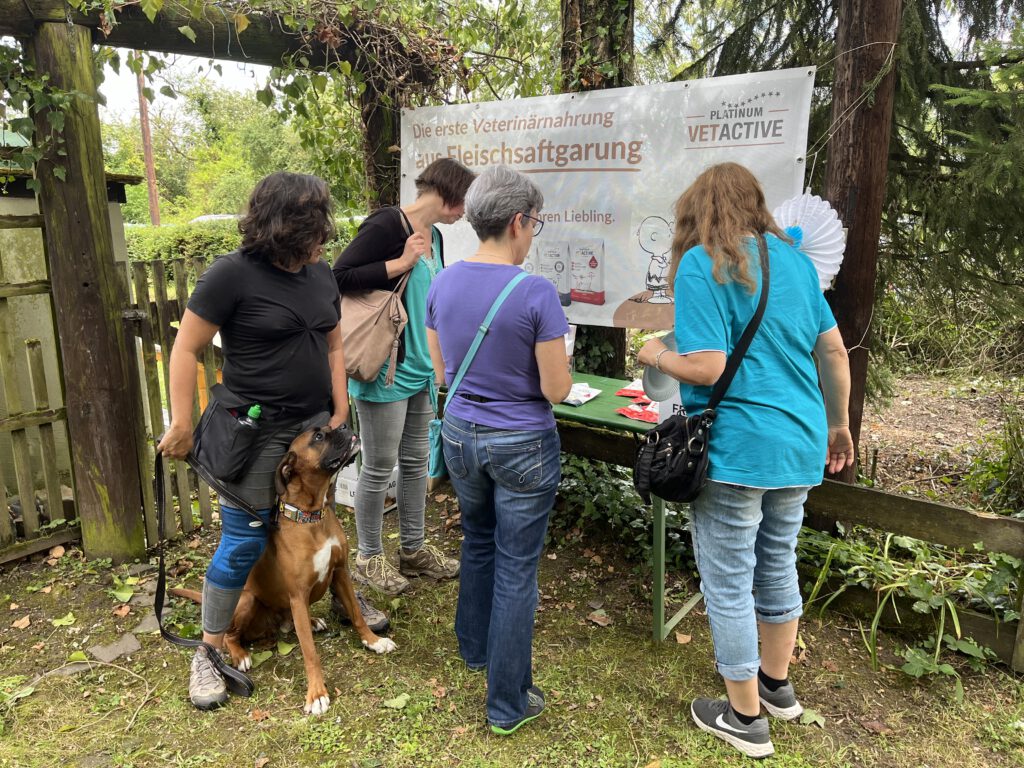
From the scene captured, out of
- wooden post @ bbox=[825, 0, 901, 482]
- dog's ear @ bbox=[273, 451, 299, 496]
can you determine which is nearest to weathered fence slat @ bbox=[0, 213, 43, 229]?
dog's ear @ bbox=[273, 451, 299, 496]

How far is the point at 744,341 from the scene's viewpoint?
2025mm

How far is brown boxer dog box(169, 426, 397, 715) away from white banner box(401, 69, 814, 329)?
1600 mm

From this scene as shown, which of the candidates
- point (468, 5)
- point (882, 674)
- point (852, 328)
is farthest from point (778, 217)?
point (468, 5)

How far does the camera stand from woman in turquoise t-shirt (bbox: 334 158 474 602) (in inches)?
118

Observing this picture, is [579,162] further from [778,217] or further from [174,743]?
[174,743]

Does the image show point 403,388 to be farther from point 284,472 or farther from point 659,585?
point 659,585

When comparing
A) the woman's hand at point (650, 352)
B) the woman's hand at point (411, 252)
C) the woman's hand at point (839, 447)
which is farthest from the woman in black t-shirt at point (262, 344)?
the woman's hand at point (839, 447)

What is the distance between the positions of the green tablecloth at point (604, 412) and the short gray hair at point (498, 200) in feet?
3.80

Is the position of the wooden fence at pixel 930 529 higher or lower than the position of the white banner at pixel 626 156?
lower

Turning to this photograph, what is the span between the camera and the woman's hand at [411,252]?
3029 millimetres

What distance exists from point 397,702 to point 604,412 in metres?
1.46

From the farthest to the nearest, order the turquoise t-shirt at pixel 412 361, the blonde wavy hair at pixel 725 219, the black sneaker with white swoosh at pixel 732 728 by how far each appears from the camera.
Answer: the turquoise t-shirt at pixel 412 361 < the black sneaker with white swoosh at pixel 732 728 < the blonde wavy hair at pixel 725 219

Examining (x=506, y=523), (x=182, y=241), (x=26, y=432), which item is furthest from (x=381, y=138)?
(x=182, y=241)

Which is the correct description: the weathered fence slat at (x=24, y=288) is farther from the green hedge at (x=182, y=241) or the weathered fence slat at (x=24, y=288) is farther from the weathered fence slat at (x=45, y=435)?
the green hedge at (x=182, y=241)
